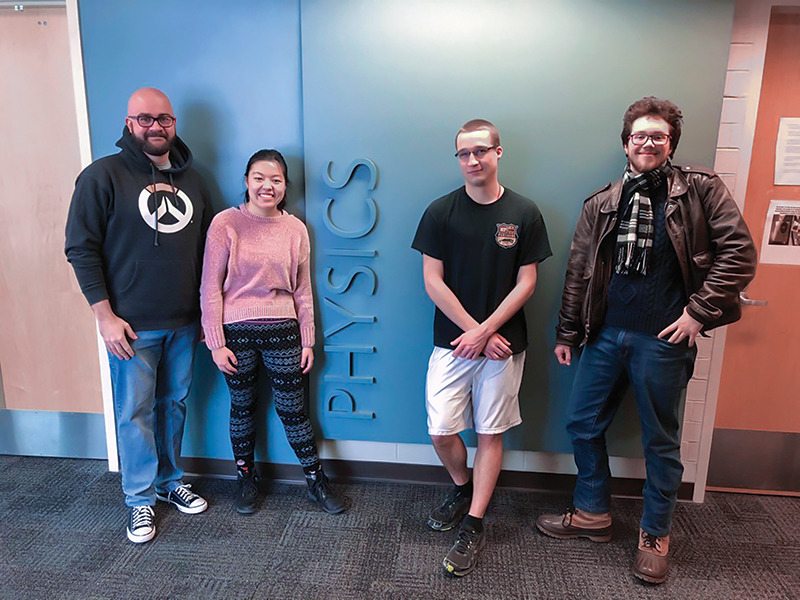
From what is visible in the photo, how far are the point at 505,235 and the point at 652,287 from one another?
52 cm

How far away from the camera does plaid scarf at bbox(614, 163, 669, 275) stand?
5.72ft

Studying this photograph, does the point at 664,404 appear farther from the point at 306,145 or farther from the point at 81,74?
the point at 81,74

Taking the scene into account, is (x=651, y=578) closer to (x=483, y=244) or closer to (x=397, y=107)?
(x=483, y=244)

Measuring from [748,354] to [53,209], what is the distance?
328cm

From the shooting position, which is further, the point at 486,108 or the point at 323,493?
the point at 323,493

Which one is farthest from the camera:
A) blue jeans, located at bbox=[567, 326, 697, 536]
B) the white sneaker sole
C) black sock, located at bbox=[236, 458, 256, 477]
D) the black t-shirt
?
black sock, located at bbox=[236, 458, 256, 477]

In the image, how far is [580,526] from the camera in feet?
6.81

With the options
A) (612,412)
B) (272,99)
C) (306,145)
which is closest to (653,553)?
(612,412)

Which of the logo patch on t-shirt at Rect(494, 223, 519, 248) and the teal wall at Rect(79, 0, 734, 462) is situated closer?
the logo patch on t-shirt at Rect(494, 223, 519, 248)

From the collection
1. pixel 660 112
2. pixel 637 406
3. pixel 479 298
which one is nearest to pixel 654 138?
pixel 660 112

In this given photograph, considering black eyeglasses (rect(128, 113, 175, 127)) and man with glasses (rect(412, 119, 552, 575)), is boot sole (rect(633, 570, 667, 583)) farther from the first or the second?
black eyeglasses (rect(128, 113, 175, 127))


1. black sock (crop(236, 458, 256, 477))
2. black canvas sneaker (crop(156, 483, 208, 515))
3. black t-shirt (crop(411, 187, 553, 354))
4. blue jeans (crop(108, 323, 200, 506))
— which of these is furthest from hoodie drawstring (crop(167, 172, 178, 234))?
black canvas sneaker (crop(156, 483, 208, 515))

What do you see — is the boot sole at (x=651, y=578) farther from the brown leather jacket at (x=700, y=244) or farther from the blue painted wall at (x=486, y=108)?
the brown leather jacket at (x=700, y=244)

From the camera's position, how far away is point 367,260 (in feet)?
7.32
